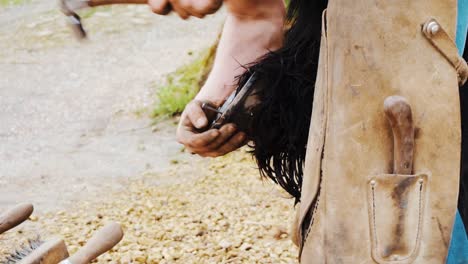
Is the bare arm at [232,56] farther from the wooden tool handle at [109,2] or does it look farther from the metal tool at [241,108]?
the wooden tool handle at [109,2]

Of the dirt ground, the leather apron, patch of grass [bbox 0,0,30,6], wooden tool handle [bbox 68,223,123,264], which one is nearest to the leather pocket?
the leather apron

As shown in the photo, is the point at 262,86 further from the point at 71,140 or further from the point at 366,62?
the point at 71,140

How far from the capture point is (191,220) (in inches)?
106

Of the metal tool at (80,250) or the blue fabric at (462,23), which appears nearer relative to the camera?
the blue fabric at (462,23)

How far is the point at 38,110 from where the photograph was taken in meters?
4.29

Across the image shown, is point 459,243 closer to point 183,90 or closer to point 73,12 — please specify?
point 73,12

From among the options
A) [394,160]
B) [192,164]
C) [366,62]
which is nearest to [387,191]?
[394,160]

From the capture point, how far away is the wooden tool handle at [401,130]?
1.03 m

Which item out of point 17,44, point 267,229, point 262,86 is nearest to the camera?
point 262,86

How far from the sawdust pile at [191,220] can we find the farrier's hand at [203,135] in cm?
71

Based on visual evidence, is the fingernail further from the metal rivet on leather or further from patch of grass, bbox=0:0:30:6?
patch of grass, bbox=0:0:30:6

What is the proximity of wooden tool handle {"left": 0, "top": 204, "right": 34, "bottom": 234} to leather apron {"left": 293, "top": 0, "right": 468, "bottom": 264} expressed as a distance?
1143 millimetres

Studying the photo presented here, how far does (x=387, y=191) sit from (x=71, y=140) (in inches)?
116

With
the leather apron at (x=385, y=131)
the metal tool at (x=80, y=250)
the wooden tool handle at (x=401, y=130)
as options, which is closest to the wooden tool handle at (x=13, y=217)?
the metal tool at (x=80, y=250)
